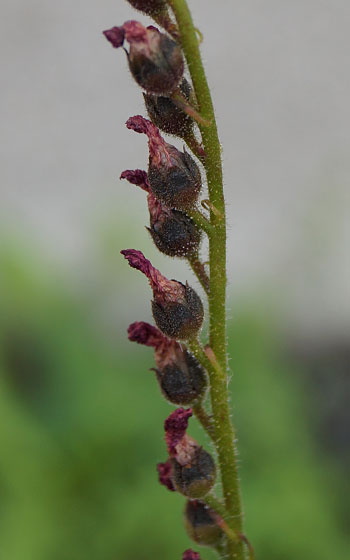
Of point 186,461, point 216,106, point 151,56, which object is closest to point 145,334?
point 186,461

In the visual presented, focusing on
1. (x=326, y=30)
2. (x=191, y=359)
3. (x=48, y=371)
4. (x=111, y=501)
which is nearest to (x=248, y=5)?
(x=326, y=30)

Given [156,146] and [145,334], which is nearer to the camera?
[156,146]

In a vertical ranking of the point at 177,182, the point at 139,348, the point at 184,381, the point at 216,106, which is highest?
the point at 216,106

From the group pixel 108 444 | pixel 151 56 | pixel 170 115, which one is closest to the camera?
pixel 151 56

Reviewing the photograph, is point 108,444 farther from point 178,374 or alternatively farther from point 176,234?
point 176,234

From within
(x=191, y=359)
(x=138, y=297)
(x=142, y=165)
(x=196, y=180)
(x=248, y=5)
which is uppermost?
(x=248, y=5)

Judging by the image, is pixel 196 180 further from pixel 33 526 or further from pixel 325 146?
pixel 325 146

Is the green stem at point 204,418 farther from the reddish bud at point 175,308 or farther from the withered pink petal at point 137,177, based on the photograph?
the withered pink petal at point 137,177
